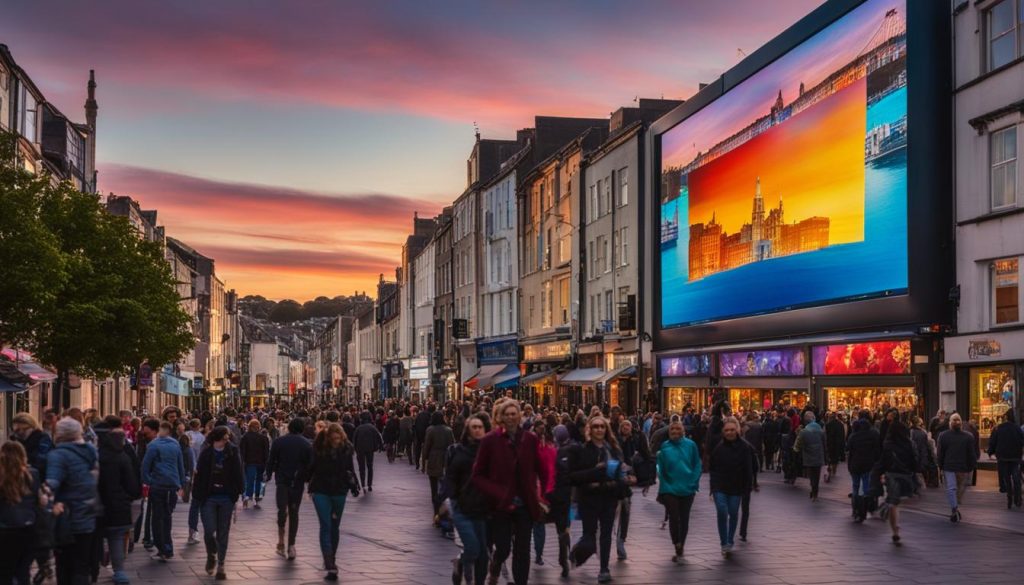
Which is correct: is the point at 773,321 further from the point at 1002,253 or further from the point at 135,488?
the point at 135,488

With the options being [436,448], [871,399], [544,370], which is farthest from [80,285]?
[544,370]

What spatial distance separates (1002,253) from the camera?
3183cm

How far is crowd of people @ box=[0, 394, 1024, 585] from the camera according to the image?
38.6 feet

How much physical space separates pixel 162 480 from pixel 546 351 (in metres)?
51.6

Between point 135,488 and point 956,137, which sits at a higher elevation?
point 956,137

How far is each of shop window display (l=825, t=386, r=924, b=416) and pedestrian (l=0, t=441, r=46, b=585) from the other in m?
26.3

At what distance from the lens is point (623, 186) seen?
58031mm

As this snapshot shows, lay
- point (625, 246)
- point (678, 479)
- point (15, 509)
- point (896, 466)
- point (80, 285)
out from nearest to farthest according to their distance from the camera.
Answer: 1. point (15, 509)
2. point (678, 479)
3. point (896, 466)
4. point (80, 285)
5. point (625, 246)

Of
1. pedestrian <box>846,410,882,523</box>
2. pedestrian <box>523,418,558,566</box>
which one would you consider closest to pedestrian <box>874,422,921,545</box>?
pedestrian <box>846,410,882,523</box>

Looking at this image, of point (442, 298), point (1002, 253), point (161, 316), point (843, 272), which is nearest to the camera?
point (1002, 253)

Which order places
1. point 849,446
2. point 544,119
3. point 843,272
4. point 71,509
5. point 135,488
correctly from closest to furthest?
point 71,509, point 135,488, point 849,446, point 843,272, point 544,119

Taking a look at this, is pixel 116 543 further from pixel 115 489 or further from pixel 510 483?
pixel 510 483

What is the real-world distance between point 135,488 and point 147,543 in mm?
4593

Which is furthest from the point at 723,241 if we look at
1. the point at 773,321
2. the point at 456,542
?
the point at 456,542
